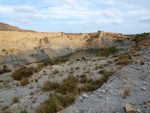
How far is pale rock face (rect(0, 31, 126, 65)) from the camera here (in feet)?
73.4

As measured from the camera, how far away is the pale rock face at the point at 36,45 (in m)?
22.4

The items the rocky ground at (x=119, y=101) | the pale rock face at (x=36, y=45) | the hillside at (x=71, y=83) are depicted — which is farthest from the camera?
the pale rock face at (x=36, y=45)

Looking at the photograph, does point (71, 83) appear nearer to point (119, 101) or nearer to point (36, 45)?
point (119, 101)

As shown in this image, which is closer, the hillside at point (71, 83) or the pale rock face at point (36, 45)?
the hillside at point (71, 83)

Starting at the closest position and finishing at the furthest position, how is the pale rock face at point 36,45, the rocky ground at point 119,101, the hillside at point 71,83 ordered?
1. the rocky ground at point 119,101
2. the hillside at point 71,83
3. the pale rock face at point 36,45

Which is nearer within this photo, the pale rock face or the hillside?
the hillside

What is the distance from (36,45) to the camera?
28453 millimetres

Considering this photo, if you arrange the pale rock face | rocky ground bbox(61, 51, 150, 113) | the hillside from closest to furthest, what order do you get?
rocky ground bbox(61, 51, 150, 113) < the hillside < the pale rock face

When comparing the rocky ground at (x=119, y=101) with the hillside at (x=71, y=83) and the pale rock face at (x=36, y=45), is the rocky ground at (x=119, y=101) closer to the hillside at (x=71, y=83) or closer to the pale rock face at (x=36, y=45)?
the hillside at (x=71, y=83)

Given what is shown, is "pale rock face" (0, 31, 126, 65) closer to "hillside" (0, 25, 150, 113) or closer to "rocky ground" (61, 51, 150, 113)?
"hillside" (0, 25, 150, 113)

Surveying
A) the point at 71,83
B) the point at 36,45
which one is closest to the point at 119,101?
the point at 71,83

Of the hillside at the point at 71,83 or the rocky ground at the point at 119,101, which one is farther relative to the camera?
the hillside at the point at 71,83

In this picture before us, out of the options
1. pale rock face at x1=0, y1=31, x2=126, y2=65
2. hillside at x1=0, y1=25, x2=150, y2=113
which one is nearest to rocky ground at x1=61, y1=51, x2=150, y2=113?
hillside at x1=0, y1=25, x2=150, y2=113

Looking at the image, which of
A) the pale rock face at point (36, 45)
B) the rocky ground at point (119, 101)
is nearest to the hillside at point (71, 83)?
the rocky ground at point (119, 101)
